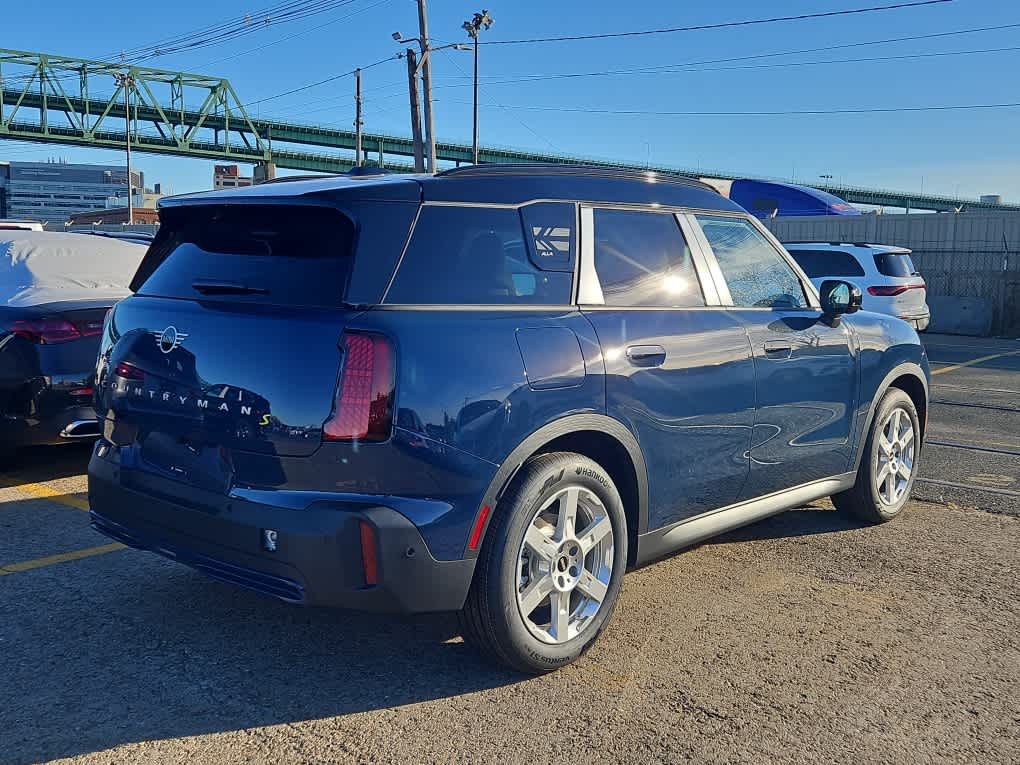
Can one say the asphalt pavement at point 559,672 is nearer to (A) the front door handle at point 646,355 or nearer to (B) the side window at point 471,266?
(A) the front door handle at point 646,355

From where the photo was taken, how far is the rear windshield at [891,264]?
16.6m

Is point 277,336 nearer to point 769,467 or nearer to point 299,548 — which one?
point 299,548

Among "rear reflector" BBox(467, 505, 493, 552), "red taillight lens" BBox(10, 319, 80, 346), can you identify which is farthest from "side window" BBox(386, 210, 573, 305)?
"red taillight lens" BBox(10, 319, 80, 346)

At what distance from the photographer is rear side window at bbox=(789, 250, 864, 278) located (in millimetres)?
16812

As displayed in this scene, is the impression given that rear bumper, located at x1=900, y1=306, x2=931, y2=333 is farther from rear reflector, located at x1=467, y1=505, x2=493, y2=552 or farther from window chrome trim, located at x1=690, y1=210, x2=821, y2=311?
rear reflector, located at x1=467, y1=505, x2=493, y2=552

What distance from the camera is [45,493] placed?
243 inches

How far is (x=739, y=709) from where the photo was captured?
10.9ft

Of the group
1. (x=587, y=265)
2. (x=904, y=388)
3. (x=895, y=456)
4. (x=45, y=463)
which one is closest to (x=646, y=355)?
(x=587, y=265)

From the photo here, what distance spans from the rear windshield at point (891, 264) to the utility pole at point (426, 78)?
16.2 m

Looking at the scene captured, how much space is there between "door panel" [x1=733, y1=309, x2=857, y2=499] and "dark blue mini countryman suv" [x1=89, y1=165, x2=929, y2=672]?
0.15ft

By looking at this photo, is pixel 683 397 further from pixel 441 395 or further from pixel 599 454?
pixel 441 395

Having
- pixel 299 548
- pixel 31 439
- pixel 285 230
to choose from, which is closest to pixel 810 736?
pixel 299 548

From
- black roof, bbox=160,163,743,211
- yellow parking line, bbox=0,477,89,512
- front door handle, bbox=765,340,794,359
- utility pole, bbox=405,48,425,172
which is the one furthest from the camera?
utility pole, bbox=405,48,425,172

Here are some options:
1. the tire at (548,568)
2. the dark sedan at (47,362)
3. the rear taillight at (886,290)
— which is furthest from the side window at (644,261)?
the rear taillight at (886,290)
